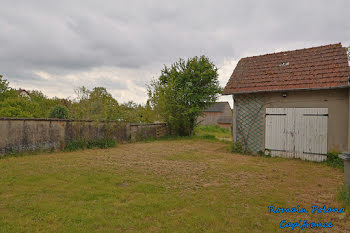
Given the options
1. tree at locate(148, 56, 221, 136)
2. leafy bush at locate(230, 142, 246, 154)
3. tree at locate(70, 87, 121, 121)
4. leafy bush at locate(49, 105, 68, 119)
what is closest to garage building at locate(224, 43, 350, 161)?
leafy bush at locate(230, 142, 246, 154)

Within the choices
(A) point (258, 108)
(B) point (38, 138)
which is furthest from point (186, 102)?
(B) point (38, 138)

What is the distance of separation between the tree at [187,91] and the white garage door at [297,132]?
7.17 m

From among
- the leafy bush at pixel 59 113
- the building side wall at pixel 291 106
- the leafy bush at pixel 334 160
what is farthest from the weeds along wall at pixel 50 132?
the leafy bush at pixel 334 160

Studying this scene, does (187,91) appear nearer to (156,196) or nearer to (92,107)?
(92,107)

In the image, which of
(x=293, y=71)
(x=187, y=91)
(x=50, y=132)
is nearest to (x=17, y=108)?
(x=50, y=132)

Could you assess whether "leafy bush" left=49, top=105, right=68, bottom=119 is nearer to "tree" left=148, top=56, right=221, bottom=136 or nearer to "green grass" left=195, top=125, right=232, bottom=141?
"tree" left=148, top=56, right=221, bottom=136

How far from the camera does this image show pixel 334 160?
730cm

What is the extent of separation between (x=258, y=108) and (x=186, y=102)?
741cm

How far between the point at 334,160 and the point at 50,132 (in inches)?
447

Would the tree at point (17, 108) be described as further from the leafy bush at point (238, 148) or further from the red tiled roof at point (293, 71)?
the leafy bush at point (238, 148)

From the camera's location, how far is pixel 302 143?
26.4 ft

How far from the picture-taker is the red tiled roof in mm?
A: 7801

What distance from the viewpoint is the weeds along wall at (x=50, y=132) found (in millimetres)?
7707

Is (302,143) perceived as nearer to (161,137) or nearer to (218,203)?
(218,203)
